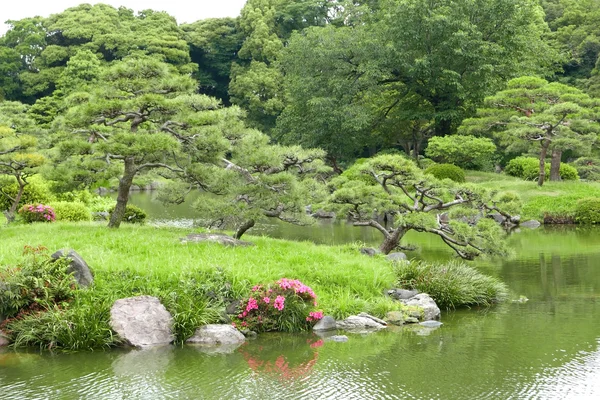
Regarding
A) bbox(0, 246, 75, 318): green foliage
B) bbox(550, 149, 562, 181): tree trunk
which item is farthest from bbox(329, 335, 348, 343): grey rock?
bbox(550, 149, 562, 181): tree trunk

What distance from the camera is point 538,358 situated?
7.78 meters

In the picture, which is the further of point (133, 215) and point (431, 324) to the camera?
point (133, 215)

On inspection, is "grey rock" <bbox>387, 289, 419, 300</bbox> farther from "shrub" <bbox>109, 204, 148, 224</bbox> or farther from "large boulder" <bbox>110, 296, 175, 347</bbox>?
"shrub" <bbox>109, 204, 148, 224</bbox>

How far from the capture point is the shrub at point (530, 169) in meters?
26.8

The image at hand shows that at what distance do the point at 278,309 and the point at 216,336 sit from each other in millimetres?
977

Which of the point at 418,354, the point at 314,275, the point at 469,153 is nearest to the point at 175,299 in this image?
the point at 314,275

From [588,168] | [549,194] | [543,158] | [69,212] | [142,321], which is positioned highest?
[543,158]

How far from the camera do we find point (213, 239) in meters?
11.4

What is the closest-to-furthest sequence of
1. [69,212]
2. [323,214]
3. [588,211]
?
[69,212], [588,211], [323,214]

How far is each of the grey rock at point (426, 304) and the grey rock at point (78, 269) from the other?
15.5 feet

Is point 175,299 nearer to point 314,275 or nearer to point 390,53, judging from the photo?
point 314,275

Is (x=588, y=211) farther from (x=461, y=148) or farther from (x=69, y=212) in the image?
(x=69, y=212)

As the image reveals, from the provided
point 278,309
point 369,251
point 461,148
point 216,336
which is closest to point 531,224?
point 461,148

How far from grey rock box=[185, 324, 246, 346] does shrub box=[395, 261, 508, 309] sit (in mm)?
3409
